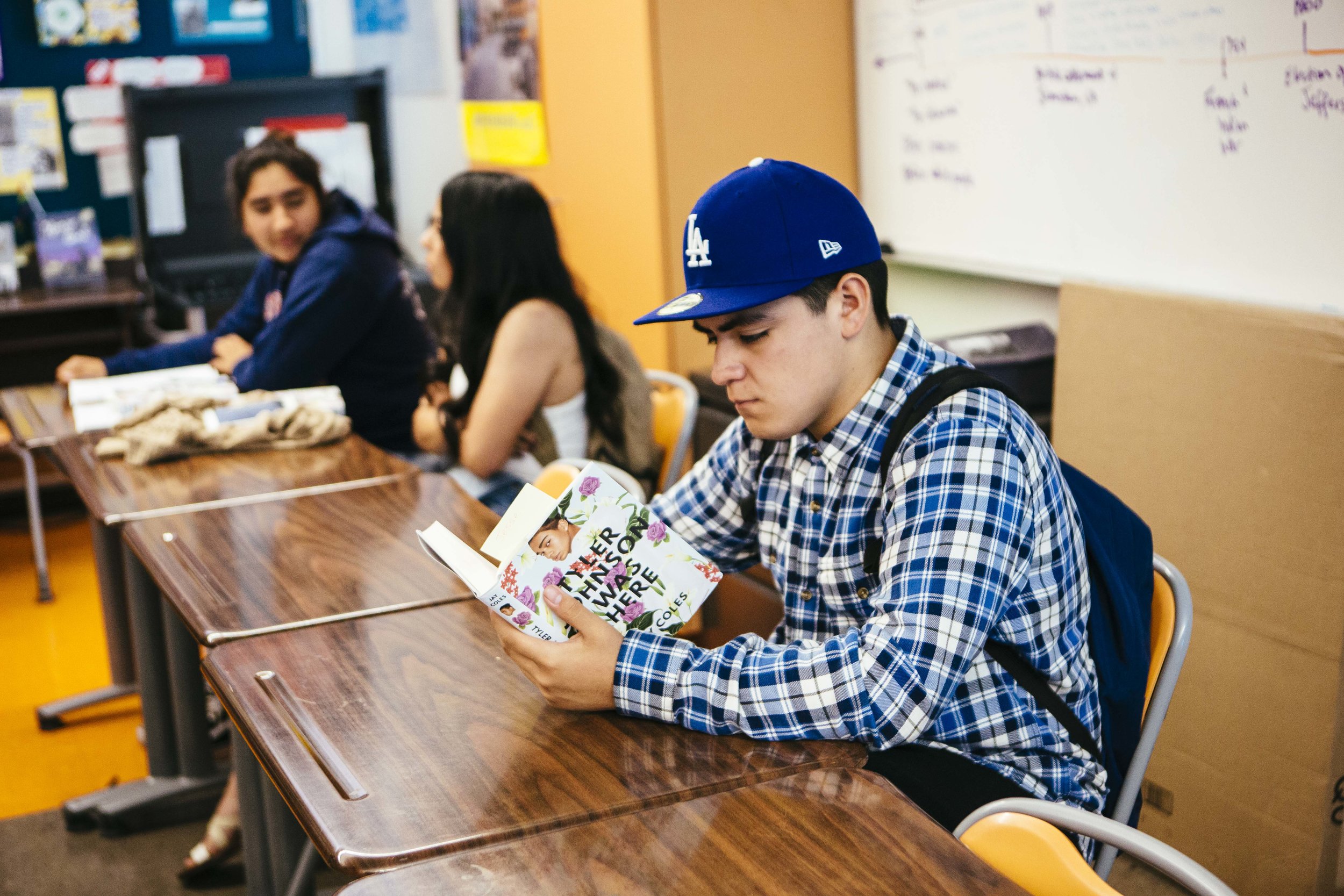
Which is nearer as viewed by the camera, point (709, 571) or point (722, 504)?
point (709, 571)

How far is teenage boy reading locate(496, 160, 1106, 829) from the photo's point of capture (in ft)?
4.07

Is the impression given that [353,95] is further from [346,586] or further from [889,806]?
[889,806]

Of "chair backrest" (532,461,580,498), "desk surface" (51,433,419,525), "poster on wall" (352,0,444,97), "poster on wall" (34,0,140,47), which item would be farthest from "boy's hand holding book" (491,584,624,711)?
"poster on wall" (34,0,140,47)

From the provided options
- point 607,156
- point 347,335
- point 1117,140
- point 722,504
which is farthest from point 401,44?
point 722,504

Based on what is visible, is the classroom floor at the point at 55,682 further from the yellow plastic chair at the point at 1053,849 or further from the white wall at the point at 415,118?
the yellow plastic chair at the point at 1053,849

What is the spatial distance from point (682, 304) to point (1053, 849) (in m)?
0.67

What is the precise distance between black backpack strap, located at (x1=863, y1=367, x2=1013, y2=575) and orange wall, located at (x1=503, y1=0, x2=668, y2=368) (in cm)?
207

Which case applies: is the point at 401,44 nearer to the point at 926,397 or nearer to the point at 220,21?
the point at 220,21

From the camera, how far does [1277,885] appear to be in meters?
2.12

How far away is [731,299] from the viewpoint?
1347 mm

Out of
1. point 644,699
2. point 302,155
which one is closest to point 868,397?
point 644,699

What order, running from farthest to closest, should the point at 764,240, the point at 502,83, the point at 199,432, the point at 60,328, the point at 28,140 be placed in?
1. the point at 28,140
2. the point at 60,328
3. the point at 502,83
4. the point at 199,432
5. the point at 764,240

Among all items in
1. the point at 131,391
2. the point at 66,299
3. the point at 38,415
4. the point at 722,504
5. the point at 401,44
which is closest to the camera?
the point at 722,504

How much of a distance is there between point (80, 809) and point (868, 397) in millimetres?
2156
